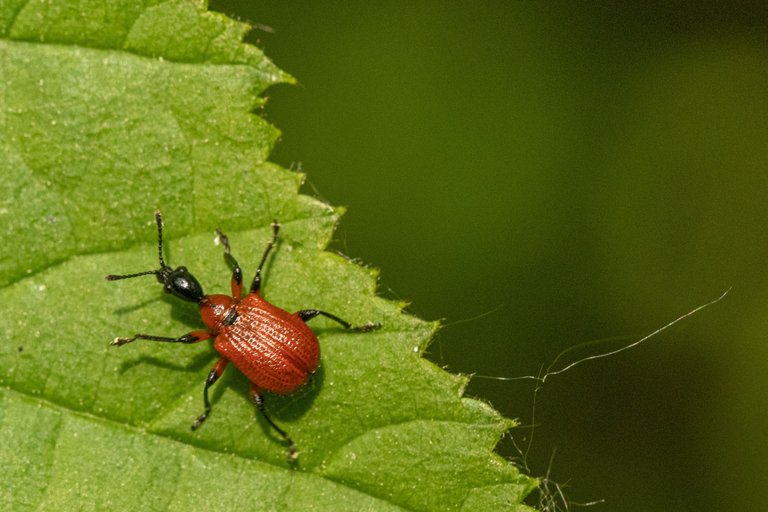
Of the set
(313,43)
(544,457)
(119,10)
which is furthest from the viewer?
(313,43)

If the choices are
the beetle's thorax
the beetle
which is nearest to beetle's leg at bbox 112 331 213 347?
the beetle

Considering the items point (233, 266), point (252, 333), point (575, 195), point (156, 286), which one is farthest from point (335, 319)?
point (575, 195)

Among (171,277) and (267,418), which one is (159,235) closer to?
(171,277)

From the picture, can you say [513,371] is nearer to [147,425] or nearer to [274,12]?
[147,425]

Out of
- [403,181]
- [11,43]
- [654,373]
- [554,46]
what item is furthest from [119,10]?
Result: [654,373]

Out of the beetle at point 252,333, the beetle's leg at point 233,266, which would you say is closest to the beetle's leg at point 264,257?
the beetle at point 252,333

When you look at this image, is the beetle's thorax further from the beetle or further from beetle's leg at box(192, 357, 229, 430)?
beetle's leg at box(192, 357, 229, 430)
